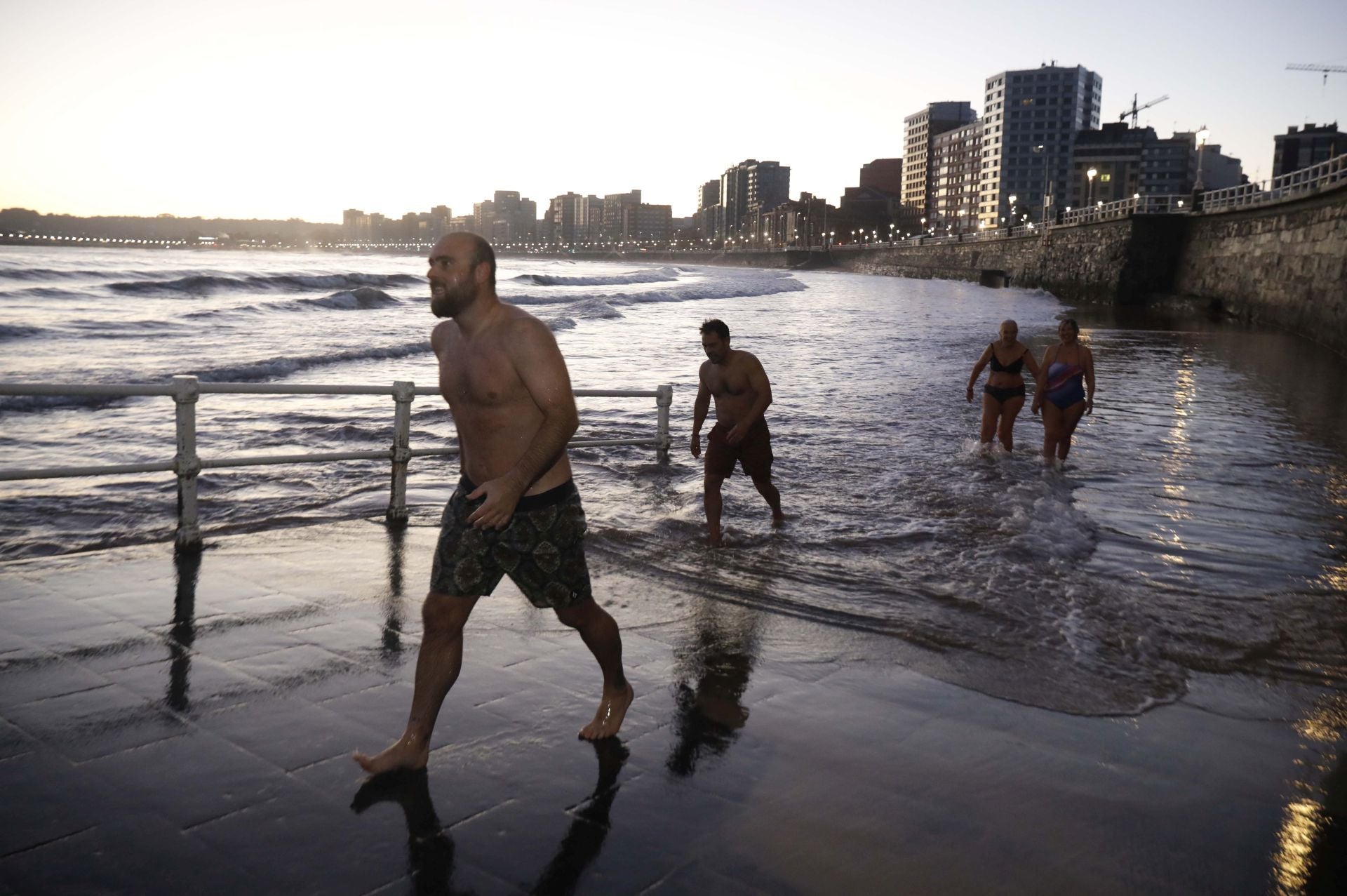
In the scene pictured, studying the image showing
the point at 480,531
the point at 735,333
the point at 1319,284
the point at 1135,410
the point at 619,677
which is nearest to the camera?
the point at 480,531

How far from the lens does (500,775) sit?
341cm

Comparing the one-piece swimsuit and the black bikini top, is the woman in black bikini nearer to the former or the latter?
the black bikini top

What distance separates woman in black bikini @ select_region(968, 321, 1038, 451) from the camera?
1088 cm

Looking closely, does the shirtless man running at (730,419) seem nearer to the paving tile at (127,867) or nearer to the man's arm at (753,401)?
the man's arm at (753,401)

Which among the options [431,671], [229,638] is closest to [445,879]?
[431,671]

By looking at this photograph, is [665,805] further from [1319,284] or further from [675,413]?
[1319,284]

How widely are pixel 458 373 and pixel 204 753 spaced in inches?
60.6

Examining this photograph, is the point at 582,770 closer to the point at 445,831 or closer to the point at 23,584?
the point at 445,831

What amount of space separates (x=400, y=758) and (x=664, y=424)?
6.72 m

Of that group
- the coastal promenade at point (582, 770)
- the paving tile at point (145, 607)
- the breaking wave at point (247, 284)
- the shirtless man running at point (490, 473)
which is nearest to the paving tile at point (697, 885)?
the coastal promenade at point (582, 770)

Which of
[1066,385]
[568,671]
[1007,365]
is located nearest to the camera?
[568,671]

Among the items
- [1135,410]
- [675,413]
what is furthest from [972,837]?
[1135,410]

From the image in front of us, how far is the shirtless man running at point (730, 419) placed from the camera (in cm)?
715

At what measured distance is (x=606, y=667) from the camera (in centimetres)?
373
